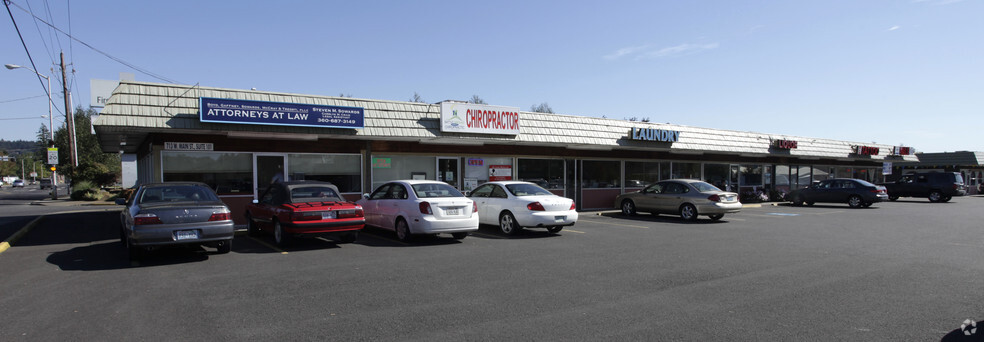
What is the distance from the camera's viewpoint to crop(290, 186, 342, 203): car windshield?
35.0 ft

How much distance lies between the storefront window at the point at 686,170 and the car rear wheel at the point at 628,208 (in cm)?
727

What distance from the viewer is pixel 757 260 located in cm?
902

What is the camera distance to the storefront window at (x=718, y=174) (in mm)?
26375

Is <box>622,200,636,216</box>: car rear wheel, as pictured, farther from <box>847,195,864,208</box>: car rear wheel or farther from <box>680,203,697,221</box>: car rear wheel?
<box>847,195,864,208</box>: car rear wheel

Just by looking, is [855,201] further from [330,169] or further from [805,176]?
[330,169]

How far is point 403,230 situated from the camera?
1146 cm

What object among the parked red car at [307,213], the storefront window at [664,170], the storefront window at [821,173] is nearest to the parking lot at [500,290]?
the parked red car at [307,213]

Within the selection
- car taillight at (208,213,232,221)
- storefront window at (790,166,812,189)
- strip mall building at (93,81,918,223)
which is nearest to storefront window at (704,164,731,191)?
strip mall building at (93,81,918,223)

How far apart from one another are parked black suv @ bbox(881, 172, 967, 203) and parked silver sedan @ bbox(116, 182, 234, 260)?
3438 centimetres

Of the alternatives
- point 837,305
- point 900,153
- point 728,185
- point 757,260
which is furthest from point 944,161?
point 837,305

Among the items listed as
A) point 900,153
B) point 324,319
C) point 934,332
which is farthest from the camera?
point 900,153

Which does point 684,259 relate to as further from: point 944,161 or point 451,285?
point 944,161

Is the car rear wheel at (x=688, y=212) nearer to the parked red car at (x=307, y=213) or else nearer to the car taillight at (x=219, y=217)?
the parked red car at (x=307, y=213)

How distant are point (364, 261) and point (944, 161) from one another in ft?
164
